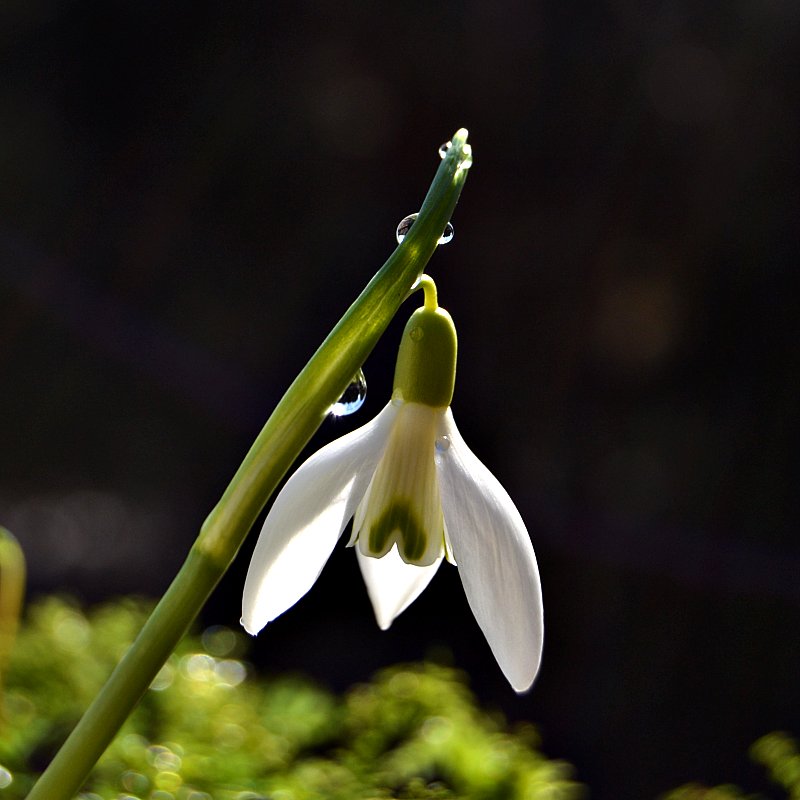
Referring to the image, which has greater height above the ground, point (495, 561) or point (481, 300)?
point (481, 300)

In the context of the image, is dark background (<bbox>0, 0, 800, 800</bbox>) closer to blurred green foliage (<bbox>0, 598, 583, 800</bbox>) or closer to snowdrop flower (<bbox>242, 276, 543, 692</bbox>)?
blurred green foliage (<bbox>0, 598, 583, 800</bbox>)

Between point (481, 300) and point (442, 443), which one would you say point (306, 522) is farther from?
point (481, 300)

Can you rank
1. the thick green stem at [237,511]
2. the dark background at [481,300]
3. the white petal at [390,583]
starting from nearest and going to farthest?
the thick green stem at [237,511]
the white petal at [390,583]
the dark background at [481,300]

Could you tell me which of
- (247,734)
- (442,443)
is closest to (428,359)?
(442,443)

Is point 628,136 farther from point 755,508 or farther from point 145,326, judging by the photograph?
point 145,326

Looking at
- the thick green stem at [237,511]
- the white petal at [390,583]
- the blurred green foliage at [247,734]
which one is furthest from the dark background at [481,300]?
the thick green stem at [237,511]

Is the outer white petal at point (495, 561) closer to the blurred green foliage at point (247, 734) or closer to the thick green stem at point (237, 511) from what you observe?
the thick green stem at point (237, 511)
